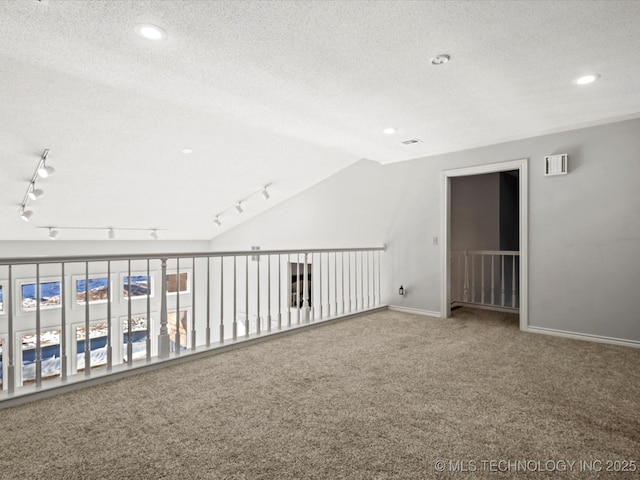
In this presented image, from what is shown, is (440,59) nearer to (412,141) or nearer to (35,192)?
(412,141)

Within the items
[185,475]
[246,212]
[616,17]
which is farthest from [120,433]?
[246,212]

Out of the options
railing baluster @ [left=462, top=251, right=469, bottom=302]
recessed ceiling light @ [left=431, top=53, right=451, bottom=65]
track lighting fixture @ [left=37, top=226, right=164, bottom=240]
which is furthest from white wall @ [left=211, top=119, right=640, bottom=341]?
track lighting fixture @ [left=37, top=226, right=164, bottom=240]

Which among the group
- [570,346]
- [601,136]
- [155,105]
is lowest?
[570,346]

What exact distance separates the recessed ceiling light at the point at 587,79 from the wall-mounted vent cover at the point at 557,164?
117 centimetres

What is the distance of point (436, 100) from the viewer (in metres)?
3.23

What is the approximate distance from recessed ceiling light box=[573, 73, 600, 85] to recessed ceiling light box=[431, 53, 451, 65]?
1172 millimetres

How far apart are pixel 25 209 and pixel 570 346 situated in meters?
7.44

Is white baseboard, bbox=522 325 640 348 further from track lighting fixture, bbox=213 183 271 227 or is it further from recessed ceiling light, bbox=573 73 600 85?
track lighting fixture, bbox=213 183 271 227

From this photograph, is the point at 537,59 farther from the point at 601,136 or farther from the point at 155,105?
the point at 155,105

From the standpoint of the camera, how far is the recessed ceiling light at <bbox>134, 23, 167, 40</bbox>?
2.10 metres

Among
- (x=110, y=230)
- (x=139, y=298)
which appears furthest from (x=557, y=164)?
(x=139, y=298)

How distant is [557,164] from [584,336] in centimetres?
187

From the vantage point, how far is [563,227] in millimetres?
3936

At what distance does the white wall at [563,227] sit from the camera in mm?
3586
